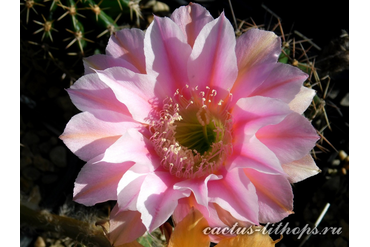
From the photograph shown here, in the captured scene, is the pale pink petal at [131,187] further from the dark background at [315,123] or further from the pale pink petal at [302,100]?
the dark background at [315,123]

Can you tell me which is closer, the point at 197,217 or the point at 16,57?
the point at 197,217

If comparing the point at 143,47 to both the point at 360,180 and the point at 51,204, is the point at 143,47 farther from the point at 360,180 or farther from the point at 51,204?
the point at 360,180

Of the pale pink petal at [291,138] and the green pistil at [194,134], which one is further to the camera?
the green pistil at [194,134]

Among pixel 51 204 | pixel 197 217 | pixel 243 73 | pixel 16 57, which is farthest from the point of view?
pixel 51 204

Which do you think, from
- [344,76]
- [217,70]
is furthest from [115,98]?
[344,76]

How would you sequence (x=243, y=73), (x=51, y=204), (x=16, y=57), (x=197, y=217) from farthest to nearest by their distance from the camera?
(x=51, y=204) → (x=16, y=57) → (x=243, y=73) → (x=197, y=217)

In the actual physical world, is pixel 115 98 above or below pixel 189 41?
below

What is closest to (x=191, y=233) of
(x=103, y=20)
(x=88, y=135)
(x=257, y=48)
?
(x=88, y=135)

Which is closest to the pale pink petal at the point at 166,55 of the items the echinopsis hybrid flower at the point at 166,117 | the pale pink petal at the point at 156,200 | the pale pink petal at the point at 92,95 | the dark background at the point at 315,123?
the echinopsis hybrid flower at the point at 166,117

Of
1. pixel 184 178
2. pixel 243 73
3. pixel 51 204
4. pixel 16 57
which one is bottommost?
pixel 51 204

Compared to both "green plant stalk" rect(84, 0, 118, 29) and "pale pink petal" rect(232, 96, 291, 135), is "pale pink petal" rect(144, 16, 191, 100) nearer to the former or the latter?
"pale pink petal" rect(232, 96, 291, 135)
